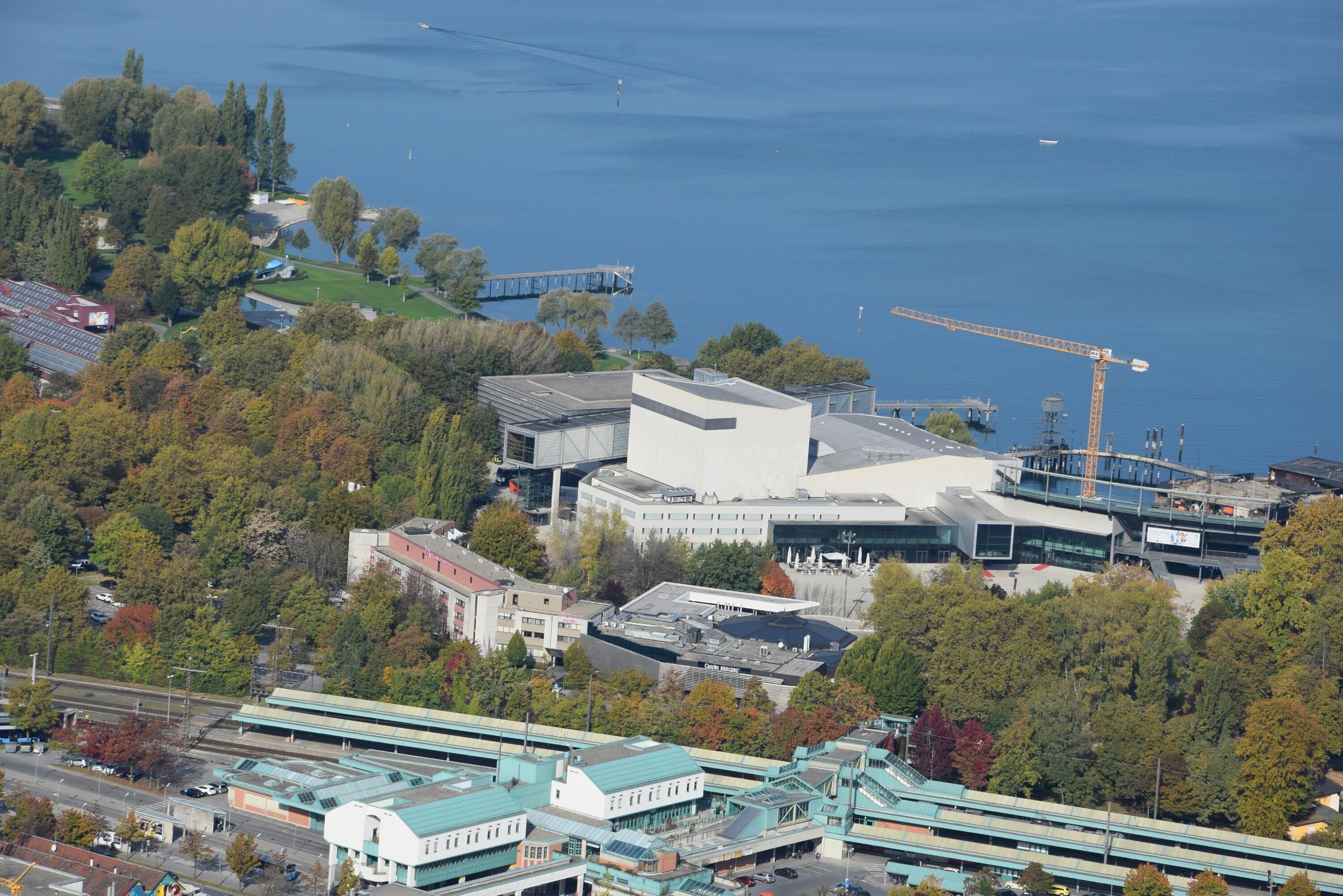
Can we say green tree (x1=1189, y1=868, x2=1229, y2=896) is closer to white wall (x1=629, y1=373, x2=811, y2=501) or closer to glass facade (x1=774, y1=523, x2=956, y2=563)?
glass facade (x1=774, y1=523, x2=956, y2=563)

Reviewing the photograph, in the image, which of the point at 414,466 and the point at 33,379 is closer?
the point at 414,466

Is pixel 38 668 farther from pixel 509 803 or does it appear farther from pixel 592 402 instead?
pixel 592 402

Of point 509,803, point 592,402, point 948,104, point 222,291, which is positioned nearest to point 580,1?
point 948,104

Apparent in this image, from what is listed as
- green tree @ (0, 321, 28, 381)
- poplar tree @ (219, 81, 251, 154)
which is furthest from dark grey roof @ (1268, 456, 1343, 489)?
poplar tree @ (219, 81, 251, 154)

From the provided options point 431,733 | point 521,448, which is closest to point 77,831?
point 431,733

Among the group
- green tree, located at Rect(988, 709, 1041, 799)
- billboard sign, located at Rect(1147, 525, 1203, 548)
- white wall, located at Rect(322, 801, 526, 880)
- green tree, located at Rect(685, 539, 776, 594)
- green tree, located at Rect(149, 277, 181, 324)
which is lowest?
white wall, located at Rect(322, 801, 526, 880)
